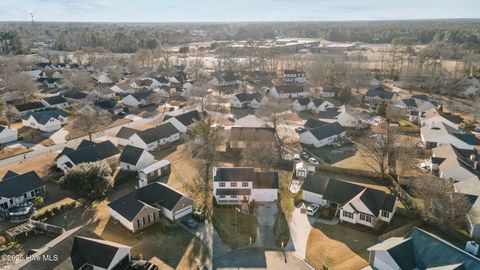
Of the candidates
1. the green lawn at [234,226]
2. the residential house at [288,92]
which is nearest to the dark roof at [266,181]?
the green lawn at [234,226]

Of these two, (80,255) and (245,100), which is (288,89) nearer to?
(245,100)

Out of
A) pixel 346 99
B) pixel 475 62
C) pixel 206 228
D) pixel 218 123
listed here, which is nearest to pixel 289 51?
pixel 475 62

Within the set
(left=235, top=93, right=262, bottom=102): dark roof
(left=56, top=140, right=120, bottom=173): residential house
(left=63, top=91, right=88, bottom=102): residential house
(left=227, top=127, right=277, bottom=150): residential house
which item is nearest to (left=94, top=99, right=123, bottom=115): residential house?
(left=63, top=91, right=88, bottom=102): residential house

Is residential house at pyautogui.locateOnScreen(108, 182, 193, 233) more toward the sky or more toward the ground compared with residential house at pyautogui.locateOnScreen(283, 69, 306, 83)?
more toward the ground

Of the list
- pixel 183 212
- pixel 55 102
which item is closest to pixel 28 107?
pixel 55 102

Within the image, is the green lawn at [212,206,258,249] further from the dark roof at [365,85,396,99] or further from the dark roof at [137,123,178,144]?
the dark roof at [365,85,396,99]

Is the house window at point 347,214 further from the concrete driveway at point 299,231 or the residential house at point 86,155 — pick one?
the residential house at point 86,155
